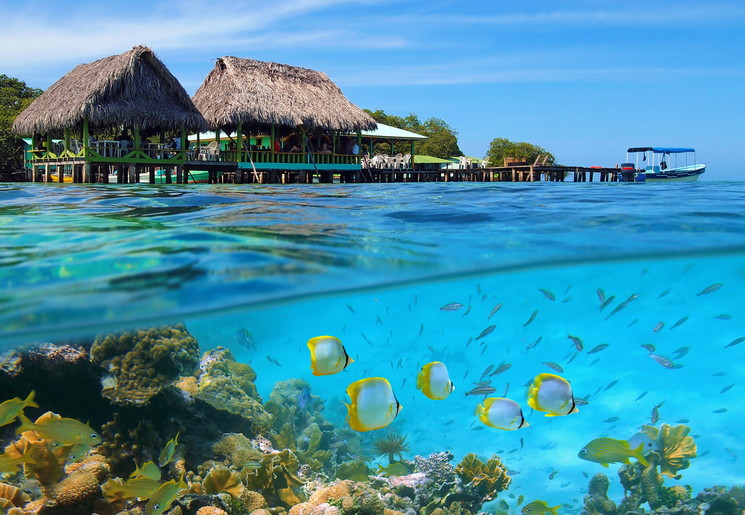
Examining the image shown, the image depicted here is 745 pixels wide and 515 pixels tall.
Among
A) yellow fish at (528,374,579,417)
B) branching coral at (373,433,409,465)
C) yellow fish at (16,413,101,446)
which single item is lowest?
branching coral at (373,433,409,465)

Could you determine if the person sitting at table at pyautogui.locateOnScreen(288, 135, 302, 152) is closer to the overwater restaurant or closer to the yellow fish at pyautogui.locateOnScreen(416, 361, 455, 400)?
the overwater restaurant

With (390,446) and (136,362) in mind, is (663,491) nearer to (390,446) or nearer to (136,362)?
(390,446)

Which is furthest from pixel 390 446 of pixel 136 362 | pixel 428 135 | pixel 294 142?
pixel 428 135

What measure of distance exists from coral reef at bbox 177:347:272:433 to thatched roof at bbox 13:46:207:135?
15.8 metres

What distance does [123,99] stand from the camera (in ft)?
74.7

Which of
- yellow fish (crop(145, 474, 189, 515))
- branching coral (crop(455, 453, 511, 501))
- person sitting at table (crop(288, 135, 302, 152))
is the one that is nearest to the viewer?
yellow fish (crop(145, 474, 189, 515))

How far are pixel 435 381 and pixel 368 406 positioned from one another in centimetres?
70

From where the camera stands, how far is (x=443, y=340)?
90.4ft

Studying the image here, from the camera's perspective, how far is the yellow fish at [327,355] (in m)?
4.50

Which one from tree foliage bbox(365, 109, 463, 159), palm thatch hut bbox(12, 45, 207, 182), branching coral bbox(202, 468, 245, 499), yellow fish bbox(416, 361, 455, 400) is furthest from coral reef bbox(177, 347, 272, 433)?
tree foliage bbox(365, 109, 463, 159)

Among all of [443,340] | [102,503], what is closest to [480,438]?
[102,503]

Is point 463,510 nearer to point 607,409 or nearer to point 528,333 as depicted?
point 607,409

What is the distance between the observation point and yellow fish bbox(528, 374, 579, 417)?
4680 millimetres

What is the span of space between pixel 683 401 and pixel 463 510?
16430mm
